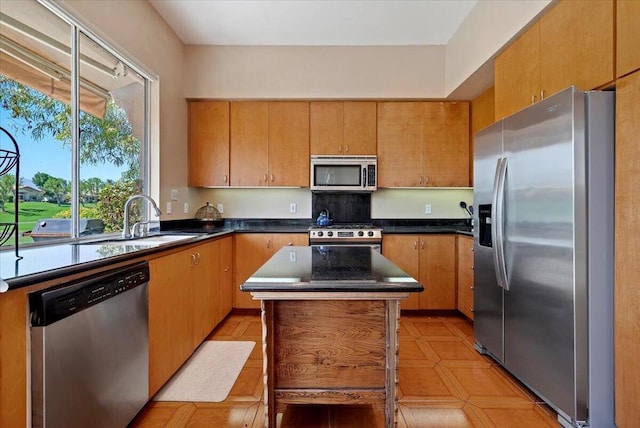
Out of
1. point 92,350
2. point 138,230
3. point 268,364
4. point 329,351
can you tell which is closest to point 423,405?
point 329,351

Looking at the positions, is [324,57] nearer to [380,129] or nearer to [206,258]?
[380,129]

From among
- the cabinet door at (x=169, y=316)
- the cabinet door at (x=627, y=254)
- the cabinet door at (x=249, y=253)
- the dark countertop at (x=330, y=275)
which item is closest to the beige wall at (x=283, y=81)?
the cabinet door at (x=249, y=253)

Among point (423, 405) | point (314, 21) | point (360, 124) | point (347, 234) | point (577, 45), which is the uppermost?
point (314, 21)

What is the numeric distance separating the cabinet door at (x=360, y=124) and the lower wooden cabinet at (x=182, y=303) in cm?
180

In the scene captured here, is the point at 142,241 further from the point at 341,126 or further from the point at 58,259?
the point at 341,126

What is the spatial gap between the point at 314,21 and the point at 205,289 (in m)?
2.66

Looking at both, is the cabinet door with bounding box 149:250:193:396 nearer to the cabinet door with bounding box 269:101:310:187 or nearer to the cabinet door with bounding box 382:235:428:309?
the cabinet door with bounding box 269:101:310:187

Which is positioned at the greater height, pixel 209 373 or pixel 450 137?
pixel 450 137

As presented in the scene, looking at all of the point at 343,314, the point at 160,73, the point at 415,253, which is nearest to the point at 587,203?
the point at 343,314

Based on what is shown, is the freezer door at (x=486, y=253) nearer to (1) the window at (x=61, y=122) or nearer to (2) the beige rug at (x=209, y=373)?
(2) the beige rug at (x=209, y=373)

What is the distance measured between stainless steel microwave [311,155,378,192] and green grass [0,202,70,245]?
2327 mm

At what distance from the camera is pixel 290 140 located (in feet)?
12.4

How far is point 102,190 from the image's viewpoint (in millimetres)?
2492

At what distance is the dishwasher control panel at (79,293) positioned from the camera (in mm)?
1154
